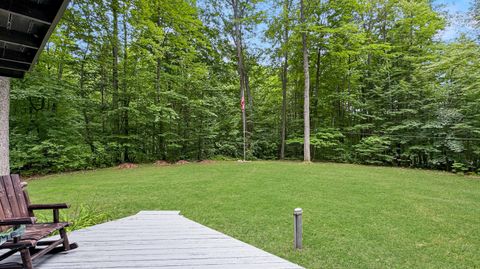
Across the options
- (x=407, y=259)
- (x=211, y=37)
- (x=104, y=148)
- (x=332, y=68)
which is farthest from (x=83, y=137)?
(x=332, y=68)

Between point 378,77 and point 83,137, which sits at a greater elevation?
point 378,77

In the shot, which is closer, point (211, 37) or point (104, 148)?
point (104, 148)

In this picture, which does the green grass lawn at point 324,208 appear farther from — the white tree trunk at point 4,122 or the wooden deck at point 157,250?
the white tree trunk at point 4,122

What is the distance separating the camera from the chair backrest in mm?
2266

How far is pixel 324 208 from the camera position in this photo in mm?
4512

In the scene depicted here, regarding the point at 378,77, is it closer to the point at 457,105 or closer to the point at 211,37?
the point at 457,105

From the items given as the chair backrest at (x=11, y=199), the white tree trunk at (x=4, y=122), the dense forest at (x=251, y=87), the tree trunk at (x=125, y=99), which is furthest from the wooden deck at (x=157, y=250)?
the tree trunk at (x=125, y=99)

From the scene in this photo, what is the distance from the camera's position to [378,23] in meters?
14.3

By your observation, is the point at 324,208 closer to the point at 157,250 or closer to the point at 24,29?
the point at 157,250

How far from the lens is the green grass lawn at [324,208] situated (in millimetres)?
2887

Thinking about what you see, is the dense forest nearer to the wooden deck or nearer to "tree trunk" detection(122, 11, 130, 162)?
"tree trunk" detection(122, 11, 130, 162)

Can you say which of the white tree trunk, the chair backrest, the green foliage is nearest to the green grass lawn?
the white tree trunk

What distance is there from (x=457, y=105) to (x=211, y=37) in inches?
509

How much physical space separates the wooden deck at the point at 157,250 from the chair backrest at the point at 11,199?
1.77ft
